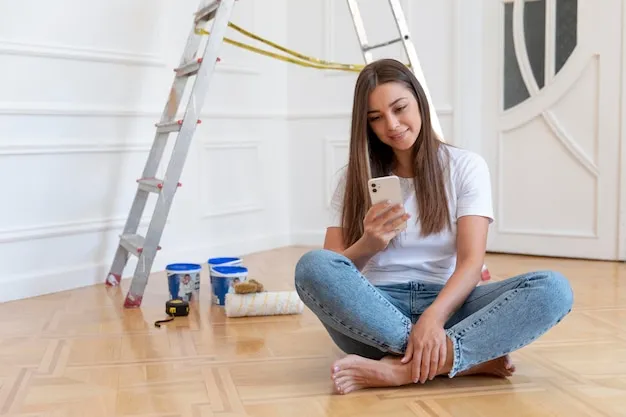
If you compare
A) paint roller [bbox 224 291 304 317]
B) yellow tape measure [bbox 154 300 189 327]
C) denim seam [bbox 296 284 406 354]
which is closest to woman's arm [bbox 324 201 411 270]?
denim seam [bbox 296 284 406 354]

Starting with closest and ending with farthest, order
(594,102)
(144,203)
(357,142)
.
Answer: (357,142) < (144,203) < (594,102)

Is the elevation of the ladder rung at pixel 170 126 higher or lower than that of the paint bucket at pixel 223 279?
higher

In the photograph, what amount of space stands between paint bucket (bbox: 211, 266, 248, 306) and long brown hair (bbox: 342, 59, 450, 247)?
942mm

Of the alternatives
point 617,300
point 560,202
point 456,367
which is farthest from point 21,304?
point 560,202

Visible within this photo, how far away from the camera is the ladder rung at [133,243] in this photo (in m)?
2.93

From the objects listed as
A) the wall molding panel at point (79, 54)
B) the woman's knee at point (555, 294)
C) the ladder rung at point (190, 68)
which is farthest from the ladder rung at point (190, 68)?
the woman's knee at point (555, 294)

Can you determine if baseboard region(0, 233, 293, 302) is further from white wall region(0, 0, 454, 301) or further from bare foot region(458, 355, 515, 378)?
bare foot region(458, 355, 515, 378)

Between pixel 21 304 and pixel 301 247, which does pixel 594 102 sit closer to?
pixel 301 247

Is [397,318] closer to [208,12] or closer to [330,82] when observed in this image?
[208,12]

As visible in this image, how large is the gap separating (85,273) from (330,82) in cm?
168

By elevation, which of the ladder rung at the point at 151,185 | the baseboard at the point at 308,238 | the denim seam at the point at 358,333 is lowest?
the baseboard at the point at 308,238

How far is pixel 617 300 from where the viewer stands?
2.85m

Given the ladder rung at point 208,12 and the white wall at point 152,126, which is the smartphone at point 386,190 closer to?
the ladder rung at point 208,12

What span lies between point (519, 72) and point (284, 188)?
4.50 feet
